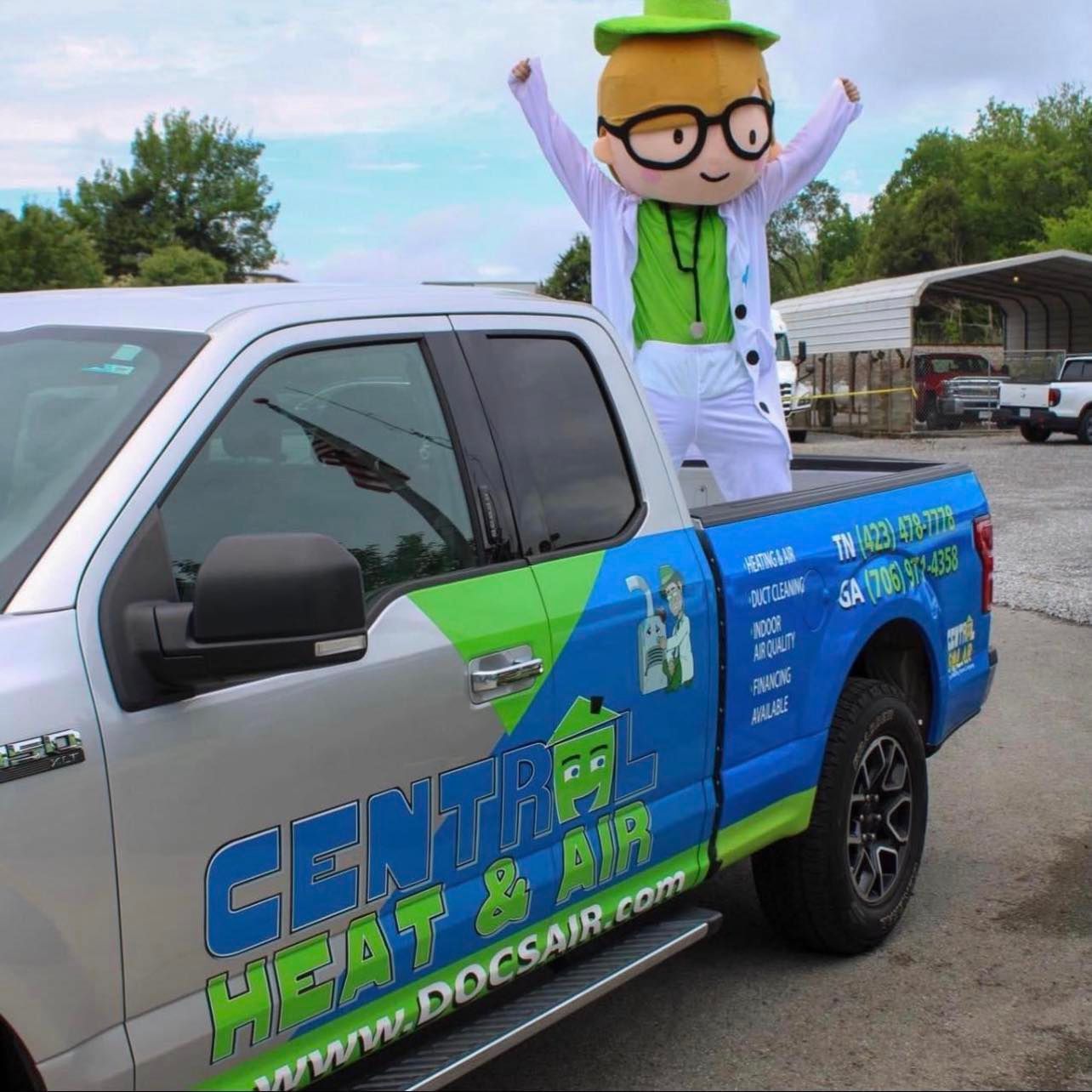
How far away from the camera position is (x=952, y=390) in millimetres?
29438

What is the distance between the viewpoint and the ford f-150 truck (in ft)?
7.03

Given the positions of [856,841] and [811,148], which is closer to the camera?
[856,841]

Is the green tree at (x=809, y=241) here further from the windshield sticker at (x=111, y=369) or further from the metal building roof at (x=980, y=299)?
the windshield sticker at (x=111, y=369)

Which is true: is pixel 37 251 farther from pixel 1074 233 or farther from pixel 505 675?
pixel 1074 233

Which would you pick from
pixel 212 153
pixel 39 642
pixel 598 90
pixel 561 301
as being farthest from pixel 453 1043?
pixel 212 153

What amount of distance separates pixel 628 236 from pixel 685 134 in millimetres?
543

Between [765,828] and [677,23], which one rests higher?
[677,23]

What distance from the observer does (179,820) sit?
7.24 feet

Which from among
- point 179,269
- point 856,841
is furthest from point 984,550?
point 179,269

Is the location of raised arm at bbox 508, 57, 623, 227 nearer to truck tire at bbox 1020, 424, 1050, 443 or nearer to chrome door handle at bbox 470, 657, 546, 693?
chrome door handle at bbox 470, 657, 546, 693

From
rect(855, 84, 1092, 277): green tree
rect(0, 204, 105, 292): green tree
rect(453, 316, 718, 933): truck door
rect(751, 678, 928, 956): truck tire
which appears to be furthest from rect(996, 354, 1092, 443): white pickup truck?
rect(855, 84, 1092, 277): green tree

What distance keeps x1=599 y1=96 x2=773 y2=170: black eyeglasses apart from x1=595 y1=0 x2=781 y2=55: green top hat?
1.07 ft

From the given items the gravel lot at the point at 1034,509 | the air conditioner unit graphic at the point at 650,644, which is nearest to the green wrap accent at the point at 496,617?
the air conditioner unit graphic at the point at 650,644

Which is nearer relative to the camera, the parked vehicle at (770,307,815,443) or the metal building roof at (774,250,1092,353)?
the parked vehicle at (770,307,815,443)
